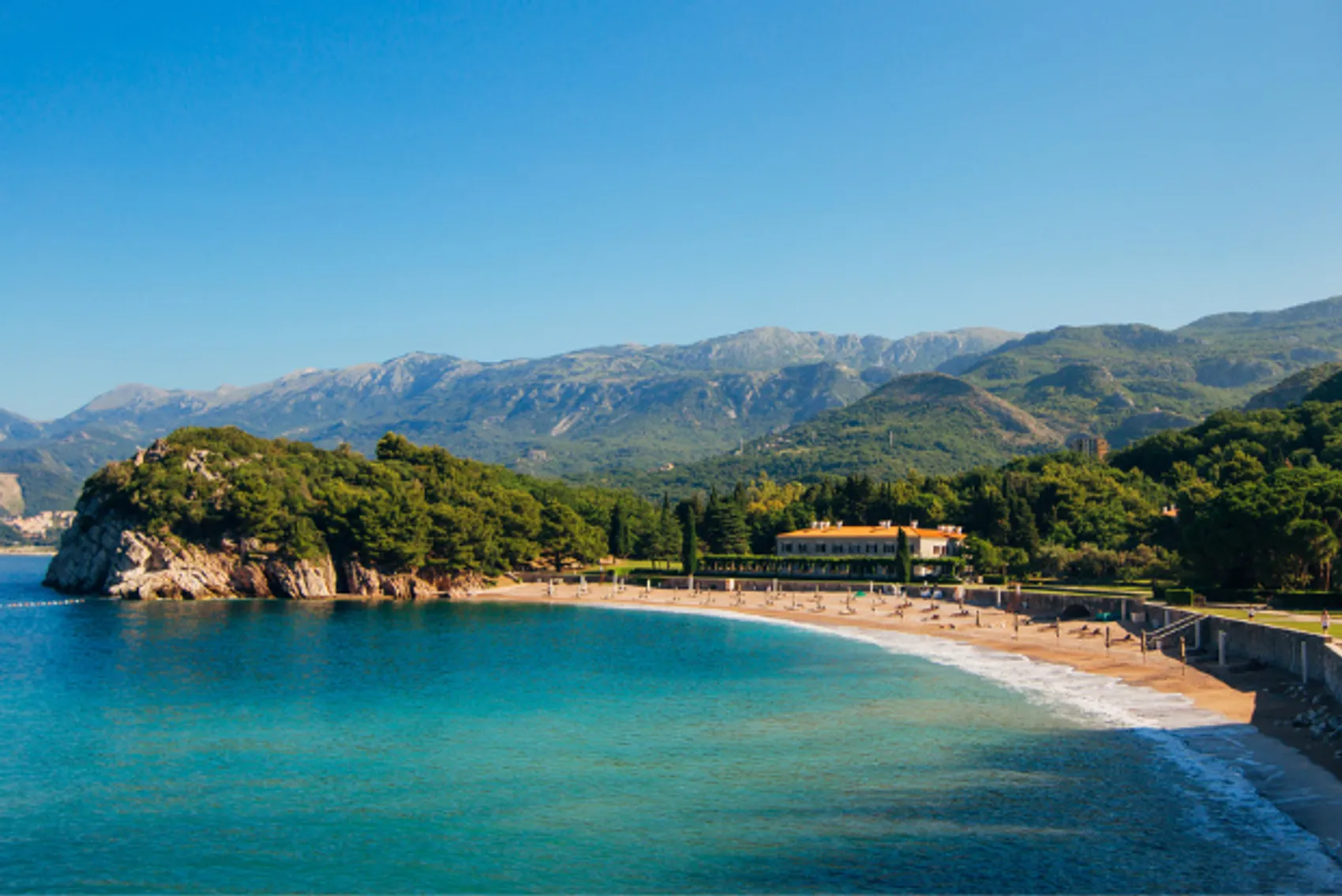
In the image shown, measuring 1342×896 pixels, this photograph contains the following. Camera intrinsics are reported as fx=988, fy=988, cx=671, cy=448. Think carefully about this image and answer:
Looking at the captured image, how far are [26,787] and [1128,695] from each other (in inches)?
1448

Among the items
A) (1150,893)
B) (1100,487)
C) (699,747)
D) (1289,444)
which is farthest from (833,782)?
(1289,444)

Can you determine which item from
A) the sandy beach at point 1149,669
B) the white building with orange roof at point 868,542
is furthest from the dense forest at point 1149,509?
the sandy beach at point 1149,669

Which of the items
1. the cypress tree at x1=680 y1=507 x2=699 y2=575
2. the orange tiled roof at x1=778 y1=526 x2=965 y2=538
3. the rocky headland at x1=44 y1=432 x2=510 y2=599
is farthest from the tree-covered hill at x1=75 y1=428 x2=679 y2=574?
the orange tiled roof at x1=778 y1=526 x2=965 y2=538

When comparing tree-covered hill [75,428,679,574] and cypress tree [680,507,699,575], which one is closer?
tree-covered hill [75,428,679,574]

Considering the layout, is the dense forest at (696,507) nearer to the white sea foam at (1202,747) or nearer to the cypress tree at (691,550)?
the cypress tree at (691,550)

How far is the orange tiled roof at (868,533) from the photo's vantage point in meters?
99.7

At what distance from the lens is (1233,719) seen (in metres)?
32.2

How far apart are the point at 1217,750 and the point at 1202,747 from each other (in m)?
0.57

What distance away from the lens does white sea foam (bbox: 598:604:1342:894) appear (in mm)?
20234

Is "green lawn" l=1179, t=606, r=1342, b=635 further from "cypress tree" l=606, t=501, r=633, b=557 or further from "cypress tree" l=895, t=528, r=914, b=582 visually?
"cypress tree" l=606, t=501, r=633, b=557

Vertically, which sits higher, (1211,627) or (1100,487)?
(1100,487)

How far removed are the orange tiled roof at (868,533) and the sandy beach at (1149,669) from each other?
13.8 metres

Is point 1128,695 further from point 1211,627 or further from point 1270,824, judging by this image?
point 1270,824

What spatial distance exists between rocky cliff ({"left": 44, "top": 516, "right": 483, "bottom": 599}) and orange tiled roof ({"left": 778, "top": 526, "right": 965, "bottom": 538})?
37783 mm
